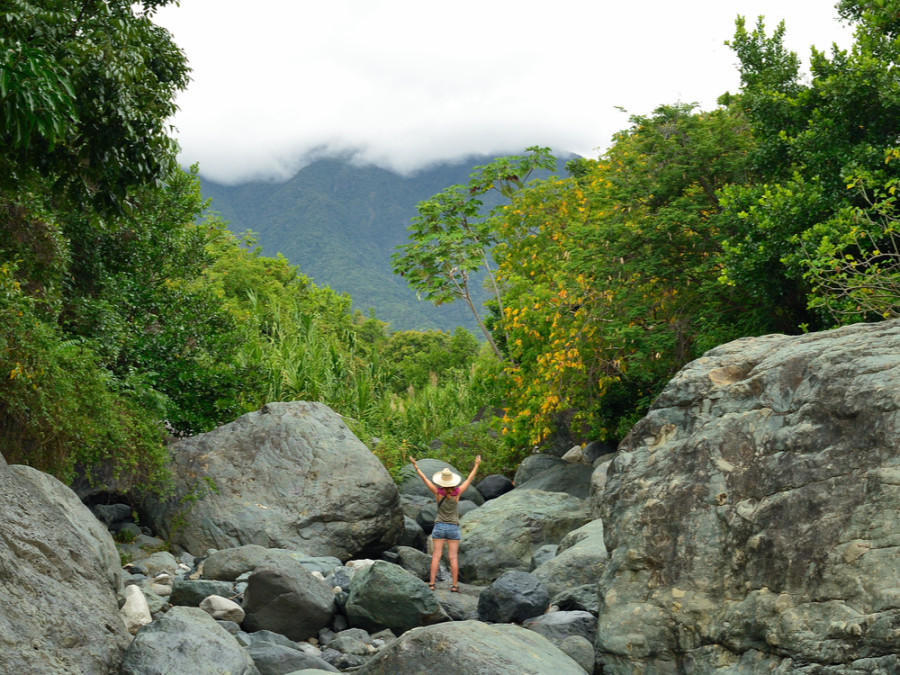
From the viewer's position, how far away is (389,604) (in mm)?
8836

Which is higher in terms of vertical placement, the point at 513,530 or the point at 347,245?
the point at 347,245

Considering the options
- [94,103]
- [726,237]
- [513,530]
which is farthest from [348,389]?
[94,103]

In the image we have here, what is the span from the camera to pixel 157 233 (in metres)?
14.4

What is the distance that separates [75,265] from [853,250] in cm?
1176

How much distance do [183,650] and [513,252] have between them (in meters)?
16.1

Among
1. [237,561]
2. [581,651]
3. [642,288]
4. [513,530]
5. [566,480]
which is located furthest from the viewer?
[566,480]

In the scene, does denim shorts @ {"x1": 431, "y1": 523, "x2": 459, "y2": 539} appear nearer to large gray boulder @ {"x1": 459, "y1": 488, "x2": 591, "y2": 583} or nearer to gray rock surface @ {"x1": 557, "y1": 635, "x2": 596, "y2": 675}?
large gray boulder @ {"x1": 459, "y1": 488, "x2": 591, "y2": 583}

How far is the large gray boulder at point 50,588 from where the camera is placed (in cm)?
573

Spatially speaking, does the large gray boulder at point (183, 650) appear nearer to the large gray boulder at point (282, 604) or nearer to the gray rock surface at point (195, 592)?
the large gray boulder at point (282, 604)

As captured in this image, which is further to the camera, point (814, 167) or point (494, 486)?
point (494, 486)

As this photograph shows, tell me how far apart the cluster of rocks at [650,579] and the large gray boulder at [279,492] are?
1507 millimetres

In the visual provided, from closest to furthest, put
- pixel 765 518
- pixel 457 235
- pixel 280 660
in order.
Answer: pixel 765 518 → pixel 280 660 → pixel 457 235

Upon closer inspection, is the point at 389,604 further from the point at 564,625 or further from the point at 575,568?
the point at 575,568

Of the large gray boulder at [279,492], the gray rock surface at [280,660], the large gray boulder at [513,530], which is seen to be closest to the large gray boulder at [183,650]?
the gray rock surface at [280,660]
